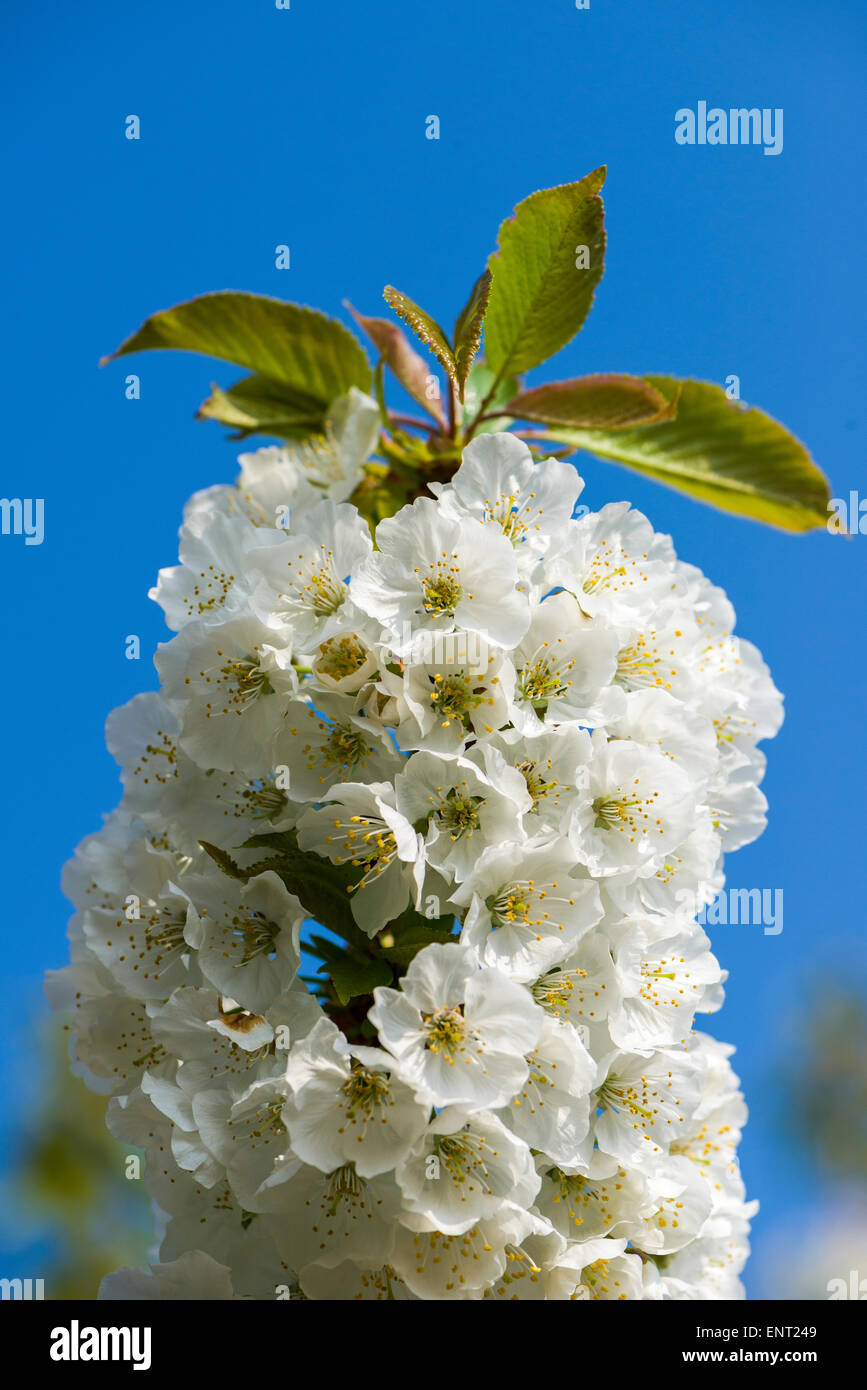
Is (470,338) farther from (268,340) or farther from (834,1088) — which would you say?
(834,1088)

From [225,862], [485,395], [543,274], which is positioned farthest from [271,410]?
[225,862]

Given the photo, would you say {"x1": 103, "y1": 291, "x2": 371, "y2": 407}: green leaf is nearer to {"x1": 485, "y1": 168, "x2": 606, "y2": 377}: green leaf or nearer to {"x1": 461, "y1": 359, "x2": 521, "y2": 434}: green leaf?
{"x1": 461, "y1": 359, "x2": 521, "y2": 434}: green leaf

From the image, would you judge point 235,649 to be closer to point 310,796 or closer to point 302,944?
point 310,796

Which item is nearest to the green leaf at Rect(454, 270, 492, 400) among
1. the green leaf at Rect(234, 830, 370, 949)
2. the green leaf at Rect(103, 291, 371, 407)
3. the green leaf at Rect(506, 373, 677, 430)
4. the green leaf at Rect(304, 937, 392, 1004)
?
the green leaf at Rect(506, 373, 677, 430)

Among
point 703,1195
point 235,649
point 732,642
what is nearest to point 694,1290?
point 703,1195

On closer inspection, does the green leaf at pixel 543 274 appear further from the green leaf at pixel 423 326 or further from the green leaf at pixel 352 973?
the green leaf at pixel 352 973
